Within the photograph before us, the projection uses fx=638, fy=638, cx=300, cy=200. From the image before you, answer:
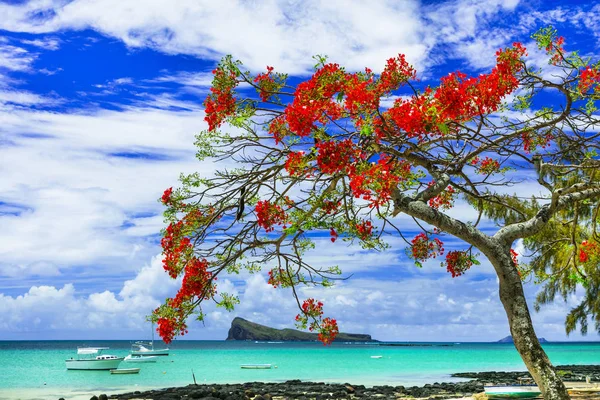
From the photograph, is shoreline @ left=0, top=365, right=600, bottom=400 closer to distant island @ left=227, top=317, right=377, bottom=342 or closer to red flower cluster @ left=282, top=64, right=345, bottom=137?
red flower cluster @ left=282, top=64, right=345, bottom=137

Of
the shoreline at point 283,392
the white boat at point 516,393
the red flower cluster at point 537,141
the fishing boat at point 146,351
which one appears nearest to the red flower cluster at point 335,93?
the red flower cluster at point 537,141

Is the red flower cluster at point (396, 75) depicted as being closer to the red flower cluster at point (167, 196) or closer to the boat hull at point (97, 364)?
the red flower cluster at point (167, 196)

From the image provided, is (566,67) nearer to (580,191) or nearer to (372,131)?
(580,191)

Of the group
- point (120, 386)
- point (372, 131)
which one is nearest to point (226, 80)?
point (372, 131)

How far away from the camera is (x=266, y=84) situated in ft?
25.3

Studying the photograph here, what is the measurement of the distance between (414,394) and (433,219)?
35.6ft

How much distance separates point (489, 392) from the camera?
10453 mm

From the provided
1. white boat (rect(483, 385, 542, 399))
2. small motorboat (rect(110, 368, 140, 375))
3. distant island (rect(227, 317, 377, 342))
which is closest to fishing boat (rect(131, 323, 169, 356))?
small motorboat (rect(110, 368, 140, 375))

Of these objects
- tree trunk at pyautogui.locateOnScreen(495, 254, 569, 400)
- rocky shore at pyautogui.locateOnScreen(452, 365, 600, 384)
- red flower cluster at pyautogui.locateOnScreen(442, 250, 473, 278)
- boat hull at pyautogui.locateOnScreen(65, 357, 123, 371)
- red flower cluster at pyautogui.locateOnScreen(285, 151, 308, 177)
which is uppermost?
red flower cluster at pyautogui.locateOnScreen(285, 151, 308, 177)

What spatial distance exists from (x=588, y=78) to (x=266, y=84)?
3808mm

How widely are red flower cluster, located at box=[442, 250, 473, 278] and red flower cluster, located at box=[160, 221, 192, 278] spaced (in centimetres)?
363

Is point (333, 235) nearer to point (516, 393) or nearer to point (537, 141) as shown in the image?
point (537, 141)

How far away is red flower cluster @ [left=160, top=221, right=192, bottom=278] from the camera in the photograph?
314 inches

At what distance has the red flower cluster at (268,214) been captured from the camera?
7.75 m
